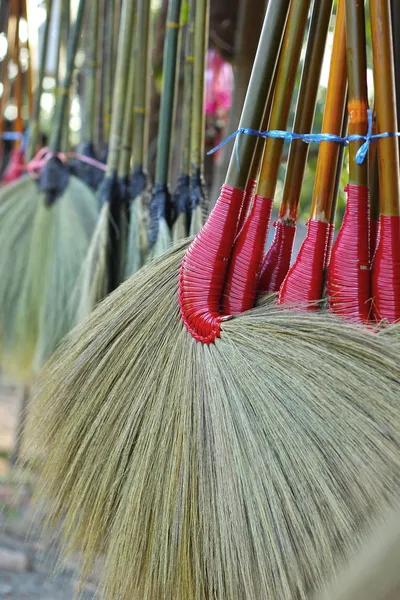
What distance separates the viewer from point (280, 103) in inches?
31.6

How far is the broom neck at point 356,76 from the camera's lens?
0.75 metres

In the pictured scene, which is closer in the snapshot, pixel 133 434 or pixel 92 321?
pixel 133 434

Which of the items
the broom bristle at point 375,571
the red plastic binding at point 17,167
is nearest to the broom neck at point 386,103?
the broom bristle at point 375,571

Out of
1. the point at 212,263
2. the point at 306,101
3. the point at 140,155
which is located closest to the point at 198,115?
the point at 140,155

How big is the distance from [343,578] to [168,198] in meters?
0.70

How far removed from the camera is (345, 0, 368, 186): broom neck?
75 cm

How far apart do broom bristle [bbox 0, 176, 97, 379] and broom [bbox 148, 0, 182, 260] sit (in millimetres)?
283

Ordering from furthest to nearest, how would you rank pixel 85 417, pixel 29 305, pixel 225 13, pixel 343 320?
pixel 225 13
pixel 29 305
pixel 85 417
pixel 343 320

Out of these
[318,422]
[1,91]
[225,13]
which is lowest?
[318,422]

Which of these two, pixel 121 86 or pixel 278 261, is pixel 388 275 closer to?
pixel 278 261

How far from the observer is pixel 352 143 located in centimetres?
76

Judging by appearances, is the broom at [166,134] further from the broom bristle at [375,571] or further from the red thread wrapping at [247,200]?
the broom bristle at [375,571]

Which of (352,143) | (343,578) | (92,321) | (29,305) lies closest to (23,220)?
(29,305)

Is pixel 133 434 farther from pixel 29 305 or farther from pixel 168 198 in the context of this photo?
pixel 29 305
